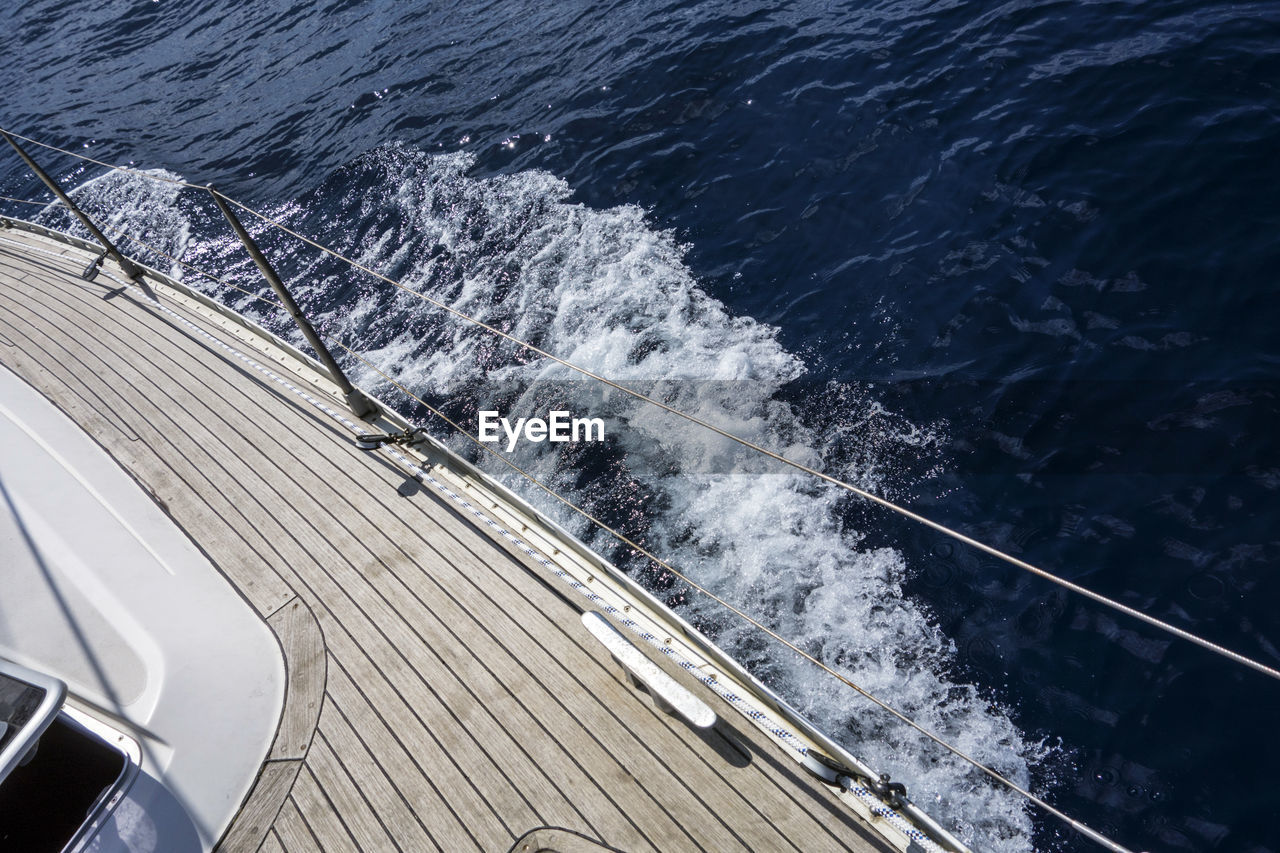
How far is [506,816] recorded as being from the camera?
3.95 meters

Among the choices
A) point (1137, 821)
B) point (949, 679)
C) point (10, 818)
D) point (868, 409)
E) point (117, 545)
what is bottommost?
point (1137, 821)

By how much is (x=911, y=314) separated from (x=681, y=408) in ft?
9.64

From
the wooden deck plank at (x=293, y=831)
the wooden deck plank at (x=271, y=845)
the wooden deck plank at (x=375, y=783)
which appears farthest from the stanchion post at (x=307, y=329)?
the wooden deck plank at (x=271, y=845)

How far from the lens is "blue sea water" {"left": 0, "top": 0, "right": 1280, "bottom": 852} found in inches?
216

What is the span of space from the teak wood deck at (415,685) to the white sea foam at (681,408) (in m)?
2.05

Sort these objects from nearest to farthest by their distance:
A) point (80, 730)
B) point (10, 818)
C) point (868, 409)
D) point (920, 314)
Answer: point (10, 818), point (80, 730), point (868, 409), point (920, 314)

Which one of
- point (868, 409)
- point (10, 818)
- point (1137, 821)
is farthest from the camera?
point (868, 409)

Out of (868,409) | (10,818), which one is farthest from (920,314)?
(10,818)

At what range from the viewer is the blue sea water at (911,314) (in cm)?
549

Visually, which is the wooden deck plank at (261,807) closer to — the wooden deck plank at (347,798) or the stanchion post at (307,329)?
the wooden deck plank at (347,798)

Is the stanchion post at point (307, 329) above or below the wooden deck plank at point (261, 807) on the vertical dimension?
above

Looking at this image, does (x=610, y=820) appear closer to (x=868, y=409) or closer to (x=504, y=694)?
(x=504, y=694)

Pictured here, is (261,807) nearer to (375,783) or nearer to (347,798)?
(347,798)

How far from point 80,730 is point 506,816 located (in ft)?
8.44
